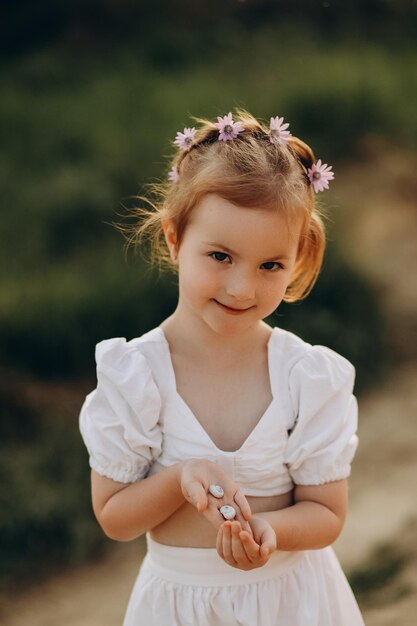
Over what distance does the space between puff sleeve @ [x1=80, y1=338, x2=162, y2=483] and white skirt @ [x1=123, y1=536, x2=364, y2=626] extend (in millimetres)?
158

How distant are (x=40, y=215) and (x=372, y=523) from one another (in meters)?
2.03

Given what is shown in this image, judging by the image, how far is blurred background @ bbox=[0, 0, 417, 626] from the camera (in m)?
2.95

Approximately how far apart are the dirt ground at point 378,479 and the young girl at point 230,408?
1080mm

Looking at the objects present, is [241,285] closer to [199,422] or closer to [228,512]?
[199,422]

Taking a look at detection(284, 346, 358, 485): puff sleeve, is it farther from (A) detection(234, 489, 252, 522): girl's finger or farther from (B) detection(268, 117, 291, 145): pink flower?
(B) detection(268, 117, 291, 145): pink flower

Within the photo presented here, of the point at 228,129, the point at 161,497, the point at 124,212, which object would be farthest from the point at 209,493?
the point at 124,212

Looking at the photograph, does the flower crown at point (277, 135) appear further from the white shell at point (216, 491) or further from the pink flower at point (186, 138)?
the white shell at point (216, 491)

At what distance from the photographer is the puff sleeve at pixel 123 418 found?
1581mm

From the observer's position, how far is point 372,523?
3.06 m

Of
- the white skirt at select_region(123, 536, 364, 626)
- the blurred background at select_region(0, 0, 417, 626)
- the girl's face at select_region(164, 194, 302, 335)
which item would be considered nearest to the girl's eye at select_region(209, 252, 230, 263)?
the girl's face at select_region(164, 194, 302, 335)

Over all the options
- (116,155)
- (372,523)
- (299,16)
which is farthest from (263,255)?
(299,16)

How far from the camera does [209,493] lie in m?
1.43

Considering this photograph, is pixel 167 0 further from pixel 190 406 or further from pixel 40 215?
pixel 190 406

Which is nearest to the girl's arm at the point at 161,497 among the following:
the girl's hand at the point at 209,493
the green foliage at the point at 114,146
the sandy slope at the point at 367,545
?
the girl's hand at the point at 209,493
